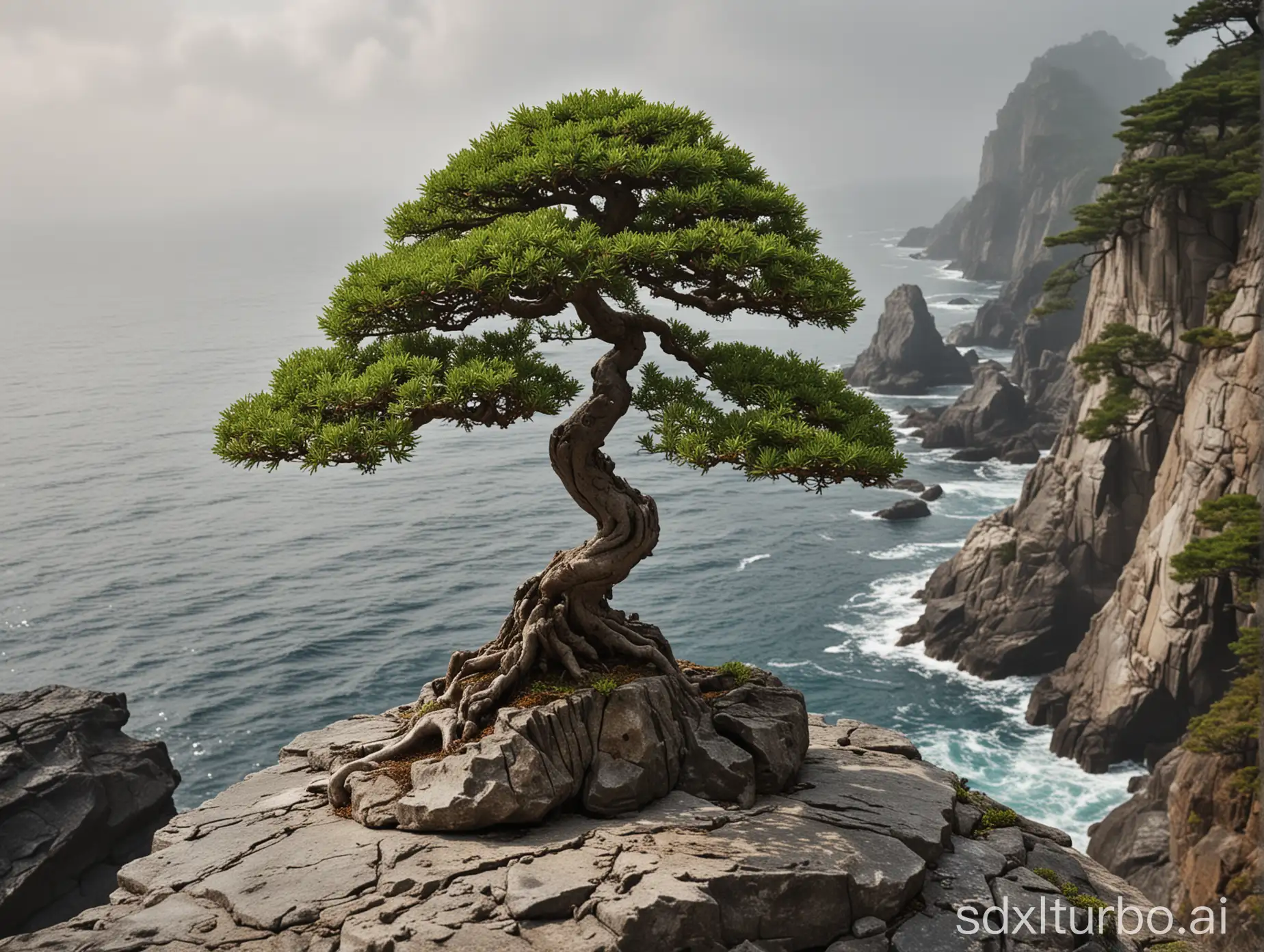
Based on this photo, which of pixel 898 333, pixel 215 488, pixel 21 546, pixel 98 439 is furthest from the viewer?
pixel 898 333

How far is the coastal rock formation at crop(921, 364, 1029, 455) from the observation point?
285 feet

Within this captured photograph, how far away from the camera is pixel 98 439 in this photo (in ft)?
263

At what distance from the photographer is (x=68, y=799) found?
29172 mm

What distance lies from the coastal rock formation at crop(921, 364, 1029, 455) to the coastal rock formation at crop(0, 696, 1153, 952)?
75.8m

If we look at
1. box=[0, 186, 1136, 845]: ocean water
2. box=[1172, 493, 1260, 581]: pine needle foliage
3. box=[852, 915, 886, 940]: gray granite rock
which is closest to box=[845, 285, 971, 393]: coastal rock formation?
box=[0, 186, 1136, 845]: ocean water

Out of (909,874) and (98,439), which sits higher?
(98,439)

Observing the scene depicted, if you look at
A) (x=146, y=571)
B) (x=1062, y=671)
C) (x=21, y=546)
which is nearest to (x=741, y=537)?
(x=1062, y=671)

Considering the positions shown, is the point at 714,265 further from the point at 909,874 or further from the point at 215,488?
the point at 215,488

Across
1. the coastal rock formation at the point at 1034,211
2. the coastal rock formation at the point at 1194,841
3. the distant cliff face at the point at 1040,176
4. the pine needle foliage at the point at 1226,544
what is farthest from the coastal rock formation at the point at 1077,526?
the distant cliff face at the point at 1040,176

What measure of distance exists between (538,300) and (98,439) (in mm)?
77301

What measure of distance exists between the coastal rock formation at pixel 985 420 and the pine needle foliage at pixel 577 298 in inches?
2979

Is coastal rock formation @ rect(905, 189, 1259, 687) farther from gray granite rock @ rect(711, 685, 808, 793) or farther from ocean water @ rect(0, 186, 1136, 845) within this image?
gray granite rock @ rect(711, 685, 808, 793)

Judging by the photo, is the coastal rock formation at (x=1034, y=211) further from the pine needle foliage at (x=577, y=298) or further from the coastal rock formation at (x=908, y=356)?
the pine needle foliage at (x=577, y=298)

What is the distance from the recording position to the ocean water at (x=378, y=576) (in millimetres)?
46000
